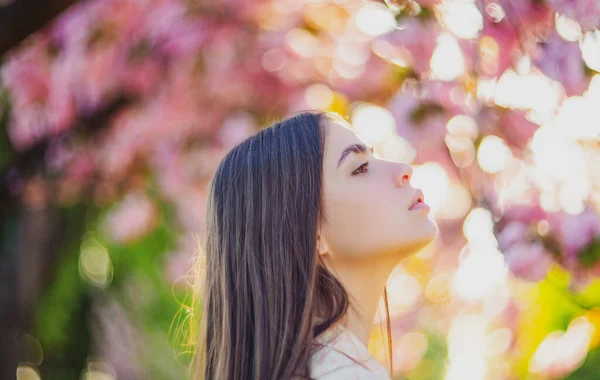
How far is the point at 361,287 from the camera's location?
6.84 feet

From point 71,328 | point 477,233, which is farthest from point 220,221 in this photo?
point 71,328

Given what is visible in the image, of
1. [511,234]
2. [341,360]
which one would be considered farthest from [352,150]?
[511,234]

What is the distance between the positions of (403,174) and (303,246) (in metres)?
0.29

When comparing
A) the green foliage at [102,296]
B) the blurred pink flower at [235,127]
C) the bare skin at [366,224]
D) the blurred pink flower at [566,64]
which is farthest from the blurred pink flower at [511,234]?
the green foliage at [102,296]

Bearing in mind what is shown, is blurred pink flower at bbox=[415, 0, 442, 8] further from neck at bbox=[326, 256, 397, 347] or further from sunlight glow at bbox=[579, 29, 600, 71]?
neck at bbox=[326, 256, 397, 347]

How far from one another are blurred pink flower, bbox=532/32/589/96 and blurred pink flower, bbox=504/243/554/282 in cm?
56

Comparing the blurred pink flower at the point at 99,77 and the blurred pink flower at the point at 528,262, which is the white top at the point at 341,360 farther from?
the blurred pink flower at the point at 99,77

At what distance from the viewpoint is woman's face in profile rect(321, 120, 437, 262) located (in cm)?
201

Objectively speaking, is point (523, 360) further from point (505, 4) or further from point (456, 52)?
point (505, 4)

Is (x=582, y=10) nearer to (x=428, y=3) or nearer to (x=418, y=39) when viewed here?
(x=428, y=3)

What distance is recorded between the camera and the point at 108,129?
539cm

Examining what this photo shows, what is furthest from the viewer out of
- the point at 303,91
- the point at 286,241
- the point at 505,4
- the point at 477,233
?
the point at 303,91

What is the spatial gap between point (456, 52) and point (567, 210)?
2.75 feet

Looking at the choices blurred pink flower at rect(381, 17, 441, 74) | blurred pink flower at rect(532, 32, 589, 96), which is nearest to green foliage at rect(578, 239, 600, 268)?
blurred pink flower at rect(532, 32, 589, 96)
